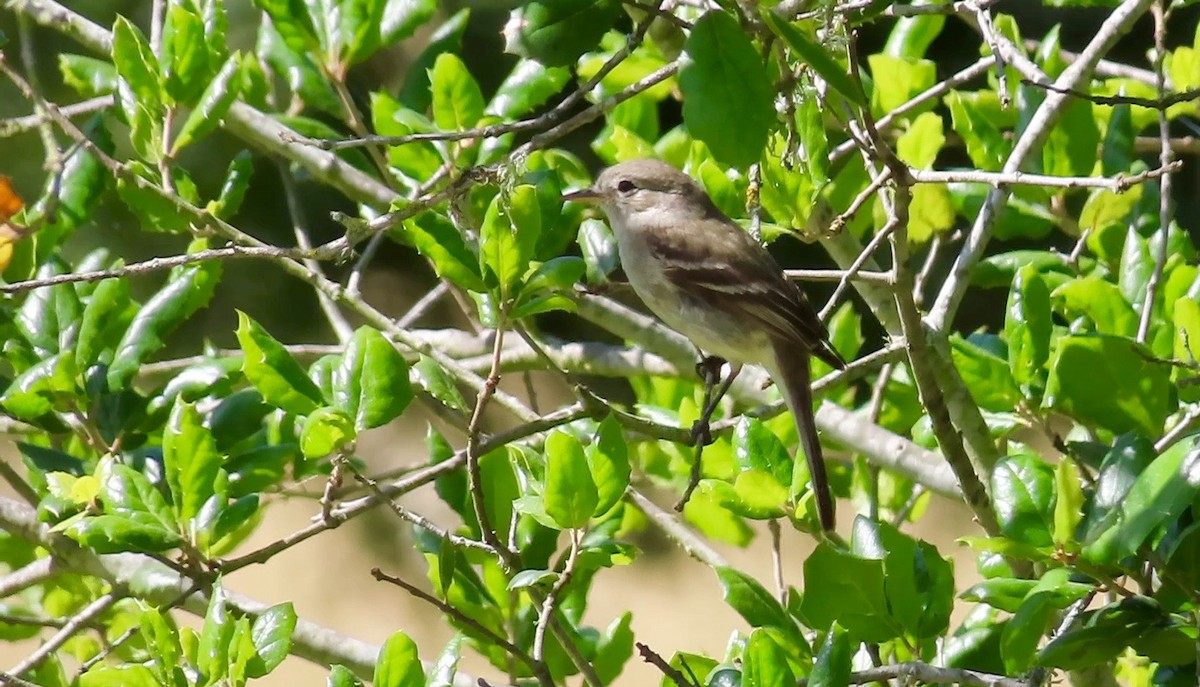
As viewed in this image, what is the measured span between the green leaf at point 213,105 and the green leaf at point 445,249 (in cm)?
62

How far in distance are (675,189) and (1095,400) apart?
4.98 feet

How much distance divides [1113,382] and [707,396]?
2.92 ft

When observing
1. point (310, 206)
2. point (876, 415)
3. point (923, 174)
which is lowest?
point (310, 206)

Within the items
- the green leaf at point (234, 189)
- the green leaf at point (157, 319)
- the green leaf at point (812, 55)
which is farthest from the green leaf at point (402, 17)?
the green leaf at point (812, 55)

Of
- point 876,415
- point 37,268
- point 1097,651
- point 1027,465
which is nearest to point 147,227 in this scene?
point 37,268

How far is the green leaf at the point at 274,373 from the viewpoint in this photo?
2.33 meters

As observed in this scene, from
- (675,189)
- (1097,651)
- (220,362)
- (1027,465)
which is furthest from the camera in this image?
(675,189)

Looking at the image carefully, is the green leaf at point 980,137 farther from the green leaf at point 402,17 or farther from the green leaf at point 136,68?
the green leaf at point 136,68

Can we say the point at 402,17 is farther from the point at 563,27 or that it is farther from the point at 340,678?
the point at 340,678

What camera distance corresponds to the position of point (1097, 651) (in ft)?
6.06

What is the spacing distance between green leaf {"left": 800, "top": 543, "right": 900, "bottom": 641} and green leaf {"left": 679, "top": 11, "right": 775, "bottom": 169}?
675mm

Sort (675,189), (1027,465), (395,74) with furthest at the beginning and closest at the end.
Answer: (395,74) → (675,189) → (1027,465)

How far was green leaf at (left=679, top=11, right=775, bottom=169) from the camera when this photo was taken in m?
1.65

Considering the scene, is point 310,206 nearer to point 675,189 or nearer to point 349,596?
point 349,596
